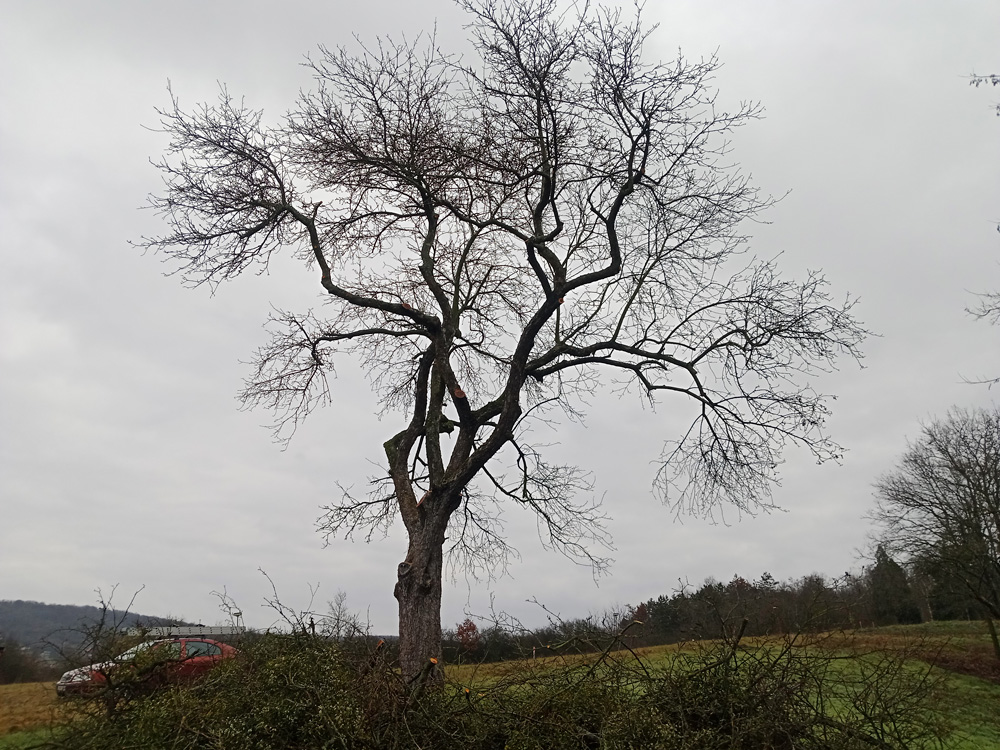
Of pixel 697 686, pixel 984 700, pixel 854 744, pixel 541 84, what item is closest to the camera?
pixel 854 744

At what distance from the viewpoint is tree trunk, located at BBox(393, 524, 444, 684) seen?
31.6ft

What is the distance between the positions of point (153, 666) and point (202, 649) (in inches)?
15.8

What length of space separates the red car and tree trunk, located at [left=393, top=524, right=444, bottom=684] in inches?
160

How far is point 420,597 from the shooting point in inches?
390

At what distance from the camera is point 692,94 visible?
9305 mm

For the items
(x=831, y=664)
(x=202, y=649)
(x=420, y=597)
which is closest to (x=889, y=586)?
(x=420, y=597)

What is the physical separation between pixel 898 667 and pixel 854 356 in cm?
660

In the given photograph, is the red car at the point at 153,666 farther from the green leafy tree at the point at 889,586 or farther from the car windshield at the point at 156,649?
the green leafy tree at the point at 889,586

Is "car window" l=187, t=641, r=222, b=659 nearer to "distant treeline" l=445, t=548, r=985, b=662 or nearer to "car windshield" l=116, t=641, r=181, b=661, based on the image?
"car windshield" l=116, t=641, r=181, b=661

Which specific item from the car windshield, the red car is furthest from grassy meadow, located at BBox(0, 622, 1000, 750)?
the car windshield

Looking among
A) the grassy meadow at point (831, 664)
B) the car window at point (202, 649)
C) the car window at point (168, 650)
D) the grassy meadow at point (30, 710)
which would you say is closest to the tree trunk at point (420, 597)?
the car window at point (202, 649)

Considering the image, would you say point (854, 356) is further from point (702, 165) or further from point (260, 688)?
point (260, 688)

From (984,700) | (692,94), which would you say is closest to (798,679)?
(692,94)

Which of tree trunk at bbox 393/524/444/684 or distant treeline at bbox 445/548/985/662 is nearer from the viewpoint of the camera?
distant treeline at bbox 445/548/985/662
